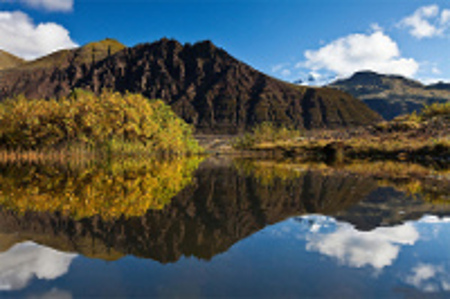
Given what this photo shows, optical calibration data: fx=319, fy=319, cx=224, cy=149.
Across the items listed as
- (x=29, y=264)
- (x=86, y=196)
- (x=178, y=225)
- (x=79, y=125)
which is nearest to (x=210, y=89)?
(x=79, y=125)

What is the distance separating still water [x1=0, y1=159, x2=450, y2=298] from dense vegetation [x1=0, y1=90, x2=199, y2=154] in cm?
2748

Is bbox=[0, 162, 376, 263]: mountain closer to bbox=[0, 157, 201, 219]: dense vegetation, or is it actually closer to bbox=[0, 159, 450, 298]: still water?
bbox=[0, 159, 450, 298]: still water

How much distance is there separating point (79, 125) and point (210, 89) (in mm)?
128064

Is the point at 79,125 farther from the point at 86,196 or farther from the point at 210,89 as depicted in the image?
the point at 210,89

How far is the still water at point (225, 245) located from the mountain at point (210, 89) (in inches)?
5043

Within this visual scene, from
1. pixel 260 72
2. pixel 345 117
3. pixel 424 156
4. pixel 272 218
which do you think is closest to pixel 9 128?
pixel 272 218

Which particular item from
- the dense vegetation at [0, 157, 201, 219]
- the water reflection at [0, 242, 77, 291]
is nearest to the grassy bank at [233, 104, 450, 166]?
the dense vegetation at [0, 157, 201, 219]

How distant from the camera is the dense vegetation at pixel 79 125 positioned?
120 feet

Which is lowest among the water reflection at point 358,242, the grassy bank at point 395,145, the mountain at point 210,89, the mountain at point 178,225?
the mountain at point 178,225

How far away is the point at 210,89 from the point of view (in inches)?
6368

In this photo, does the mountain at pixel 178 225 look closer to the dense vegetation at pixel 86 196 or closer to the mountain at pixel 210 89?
the dense vegetation at pixel 86 196

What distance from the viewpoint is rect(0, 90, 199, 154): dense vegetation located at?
1443 inches

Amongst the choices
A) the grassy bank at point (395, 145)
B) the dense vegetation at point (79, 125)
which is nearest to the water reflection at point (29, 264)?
the grassy bank at point (395, 145)

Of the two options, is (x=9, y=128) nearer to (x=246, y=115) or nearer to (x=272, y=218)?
(x=272, y=218)
